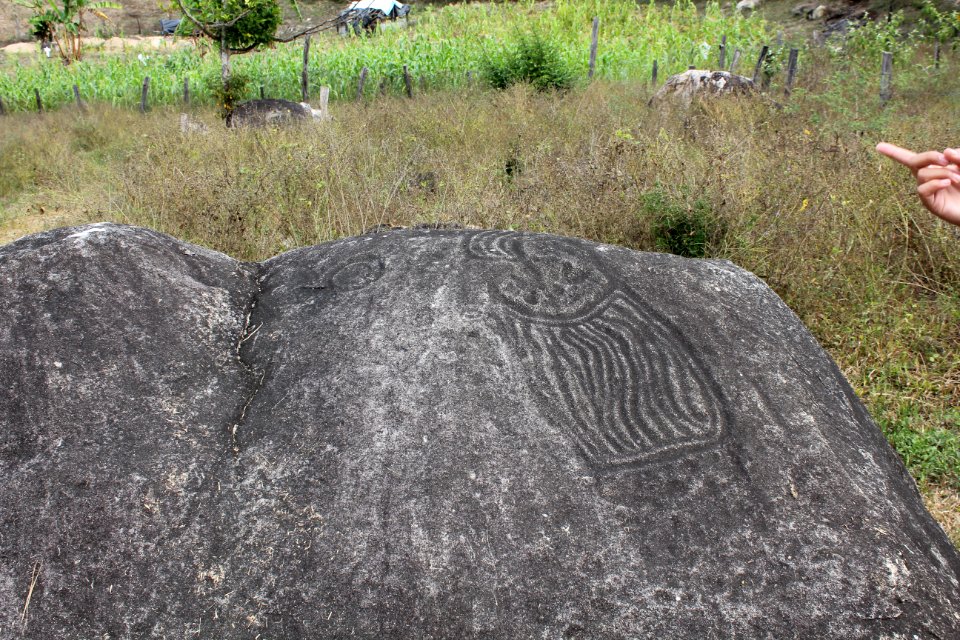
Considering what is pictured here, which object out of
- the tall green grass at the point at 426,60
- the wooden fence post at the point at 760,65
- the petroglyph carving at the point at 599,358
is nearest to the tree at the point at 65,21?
the tall green grass at the point at 426,60

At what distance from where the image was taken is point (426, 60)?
13.6 m

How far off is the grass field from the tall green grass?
548 cm

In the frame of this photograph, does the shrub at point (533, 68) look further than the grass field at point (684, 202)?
Yes

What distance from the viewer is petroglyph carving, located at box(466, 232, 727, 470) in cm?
190

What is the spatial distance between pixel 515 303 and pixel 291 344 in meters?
0.68

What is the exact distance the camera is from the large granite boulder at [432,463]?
1.56 meters

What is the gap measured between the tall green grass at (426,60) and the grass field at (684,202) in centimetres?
548

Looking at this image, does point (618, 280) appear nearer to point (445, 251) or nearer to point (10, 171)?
point (445, 251)

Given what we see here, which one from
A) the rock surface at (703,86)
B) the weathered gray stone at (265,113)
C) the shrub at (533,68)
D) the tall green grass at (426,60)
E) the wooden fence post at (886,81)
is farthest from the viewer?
the tall green grass at (426,60)

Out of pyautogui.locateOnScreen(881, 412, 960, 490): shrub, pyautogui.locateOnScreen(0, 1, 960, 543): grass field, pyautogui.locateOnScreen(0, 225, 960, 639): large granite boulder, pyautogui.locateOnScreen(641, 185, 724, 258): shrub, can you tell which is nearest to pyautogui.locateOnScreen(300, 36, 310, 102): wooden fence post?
pyautogui.locateOnScreen(0, 1, 960, 543): grass field

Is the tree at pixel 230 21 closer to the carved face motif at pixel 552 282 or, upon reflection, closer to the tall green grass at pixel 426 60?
the tall green grass at pixel 426 60

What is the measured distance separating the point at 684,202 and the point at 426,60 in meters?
10.5

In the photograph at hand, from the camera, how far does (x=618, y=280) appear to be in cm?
237

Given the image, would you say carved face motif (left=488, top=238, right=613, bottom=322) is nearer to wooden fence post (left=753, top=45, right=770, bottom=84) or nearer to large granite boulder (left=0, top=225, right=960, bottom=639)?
large granite boulder (left=0, top=225, right=960, bottom=639)
